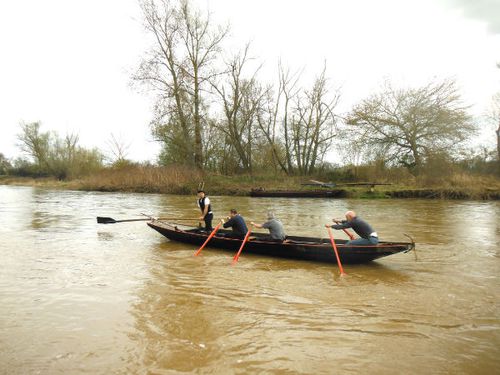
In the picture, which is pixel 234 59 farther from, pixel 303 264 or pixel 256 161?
pixel 303 264

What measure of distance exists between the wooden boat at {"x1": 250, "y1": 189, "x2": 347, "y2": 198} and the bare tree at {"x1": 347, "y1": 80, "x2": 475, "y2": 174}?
537 cm

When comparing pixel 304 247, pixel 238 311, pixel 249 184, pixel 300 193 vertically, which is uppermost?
pixel 249 184

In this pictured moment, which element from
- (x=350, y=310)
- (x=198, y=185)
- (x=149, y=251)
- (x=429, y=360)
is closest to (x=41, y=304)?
(x=149, y=251)

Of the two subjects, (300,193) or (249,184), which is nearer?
(300,193)

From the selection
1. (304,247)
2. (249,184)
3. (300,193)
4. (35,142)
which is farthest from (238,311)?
(35,142)

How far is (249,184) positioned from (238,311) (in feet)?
80.8

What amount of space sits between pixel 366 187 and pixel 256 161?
39.9 feet

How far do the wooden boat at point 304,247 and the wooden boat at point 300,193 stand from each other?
16243mm

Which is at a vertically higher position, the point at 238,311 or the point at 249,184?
the point at 249,184

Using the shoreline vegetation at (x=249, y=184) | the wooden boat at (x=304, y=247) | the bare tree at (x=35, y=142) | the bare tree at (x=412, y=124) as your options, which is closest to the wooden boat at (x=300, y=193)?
the shoreline vegetation at (x=249, y=184)

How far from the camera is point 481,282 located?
7.37 meters

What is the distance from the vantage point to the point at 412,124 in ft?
87.8

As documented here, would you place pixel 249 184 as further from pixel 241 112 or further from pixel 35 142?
pixel 35 142

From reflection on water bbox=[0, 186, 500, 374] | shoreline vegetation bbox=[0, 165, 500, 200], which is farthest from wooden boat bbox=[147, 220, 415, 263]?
shoreline vegetation bbox=[0, 165, 500, 200]
